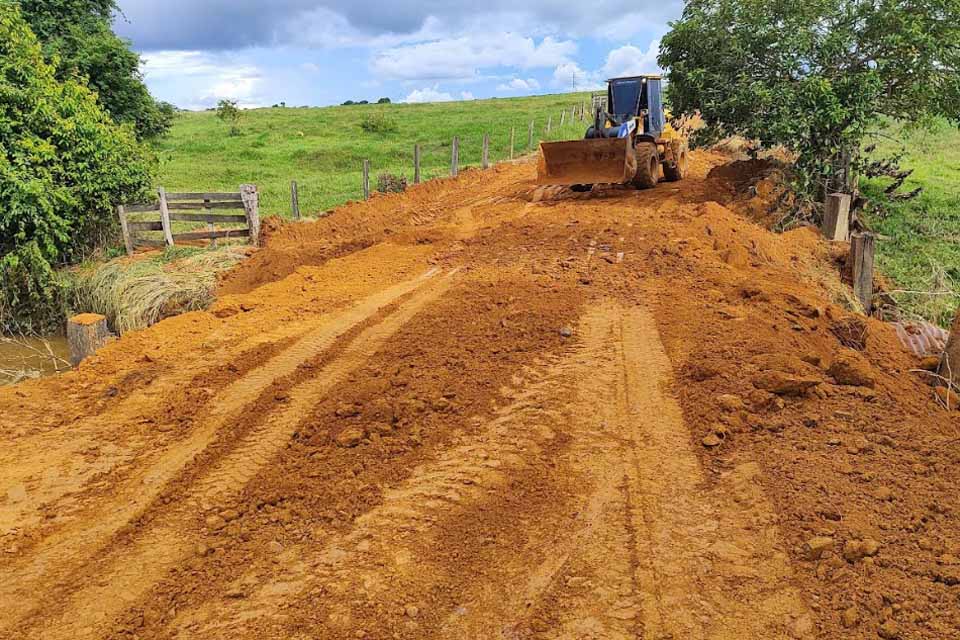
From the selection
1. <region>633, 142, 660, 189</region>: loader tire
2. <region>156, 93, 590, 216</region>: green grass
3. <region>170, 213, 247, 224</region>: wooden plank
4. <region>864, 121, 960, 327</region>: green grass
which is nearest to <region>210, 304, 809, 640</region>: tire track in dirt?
<region>864, 121, 960, 327</region>: green grass

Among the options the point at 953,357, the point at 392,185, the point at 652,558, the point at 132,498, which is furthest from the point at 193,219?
the point at 953,357

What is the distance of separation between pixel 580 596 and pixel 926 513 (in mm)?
2313

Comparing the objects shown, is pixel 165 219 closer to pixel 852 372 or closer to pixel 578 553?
pixel 578 553

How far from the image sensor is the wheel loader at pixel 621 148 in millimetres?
14281

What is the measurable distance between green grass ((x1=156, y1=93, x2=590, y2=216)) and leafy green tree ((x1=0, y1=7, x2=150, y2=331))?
583 cm

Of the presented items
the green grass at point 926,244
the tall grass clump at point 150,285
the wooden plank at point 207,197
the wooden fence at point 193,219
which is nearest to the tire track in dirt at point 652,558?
the green grass at point 926,244

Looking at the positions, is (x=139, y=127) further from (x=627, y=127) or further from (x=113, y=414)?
(x=113, y=414)

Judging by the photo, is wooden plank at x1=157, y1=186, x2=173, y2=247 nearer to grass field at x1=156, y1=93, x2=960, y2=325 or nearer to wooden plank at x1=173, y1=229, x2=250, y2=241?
wooden plank at x1=173, y1=229, x2=250, y2=241

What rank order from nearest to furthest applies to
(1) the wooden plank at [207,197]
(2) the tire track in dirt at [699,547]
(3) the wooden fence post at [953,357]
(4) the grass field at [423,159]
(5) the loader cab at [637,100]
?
1. (2) the tire track in dirt at [699,547]
2. (3) the wooden fence post at [953,357]
3. (4) the grass field at [423,159]
4. (1) the wooden plank at [207,197]
5. (5) the loader cab at [637,100]

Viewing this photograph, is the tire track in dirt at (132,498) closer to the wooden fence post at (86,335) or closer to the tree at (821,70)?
the wooden fence post at (86,335)

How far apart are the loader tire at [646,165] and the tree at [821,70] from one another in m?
1.44

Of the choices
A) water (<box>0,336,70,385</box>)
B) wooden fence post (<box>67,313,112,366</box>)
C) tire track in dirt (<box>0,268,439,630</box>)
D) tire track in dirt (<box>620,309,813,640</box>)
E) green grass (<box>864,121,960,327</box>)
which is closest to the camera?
tire track in dirt (<box>620,309,813,640</box>)

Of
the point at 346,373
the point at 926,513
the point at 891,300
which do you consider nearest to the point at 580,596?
the point at 926,513

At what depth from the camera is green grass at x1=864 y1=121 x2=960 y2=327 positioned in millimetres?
11133
